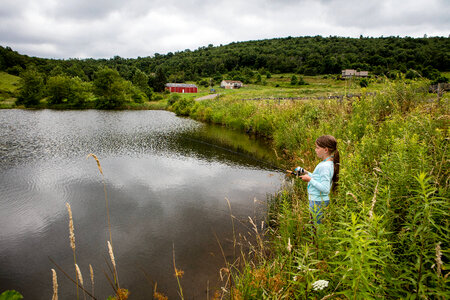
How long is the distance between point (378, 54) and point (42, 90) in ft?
373

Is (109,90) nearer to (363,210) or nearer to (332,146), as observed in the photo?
(332,146)

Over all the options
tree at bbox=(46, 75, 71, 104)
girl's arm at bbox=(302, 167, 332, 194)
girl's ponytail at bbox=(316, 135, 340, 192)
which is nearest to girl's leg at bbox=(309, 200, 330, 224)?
girl's arm at bbox=(302, 167, 332, 194)

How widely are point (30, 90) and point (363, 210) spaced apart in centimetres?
6607

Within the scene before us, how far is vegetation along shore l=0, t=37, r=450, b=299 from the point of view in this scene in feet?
6.56

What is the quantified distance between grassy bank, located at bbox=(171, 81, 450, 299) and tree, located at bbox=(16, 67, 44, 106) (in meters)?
50.7

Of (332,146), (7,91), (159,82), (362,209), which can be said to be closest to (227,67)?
(159,82)

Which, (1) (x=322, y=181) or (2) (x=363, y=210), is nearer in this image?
(2) (x=363, y=210)

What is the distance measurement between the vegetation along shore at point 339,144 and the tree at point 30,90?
25cm

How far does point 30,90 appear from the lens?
161 feet

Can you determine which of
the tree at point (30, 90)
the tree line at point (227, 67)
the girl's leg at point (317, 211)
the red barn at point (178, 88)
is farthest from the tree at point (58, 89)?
the girl's leg at point (317, 211)

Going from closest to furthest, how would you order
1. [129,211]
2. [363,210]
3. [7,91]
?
[363,210] → [129,211] → [7,91]

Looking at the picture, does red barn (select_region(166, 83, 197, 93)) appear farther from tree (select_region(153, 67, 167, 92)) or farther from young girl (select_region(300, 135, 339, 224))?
young girl (select_region(300, 135, 339, 224))

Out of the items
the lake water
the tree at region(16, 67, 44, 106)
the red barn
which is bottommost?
the lake water

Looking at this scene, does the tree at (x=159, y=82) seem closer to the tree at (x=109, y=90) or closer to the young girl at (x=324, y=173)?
the tree at (x=109, y=90)
